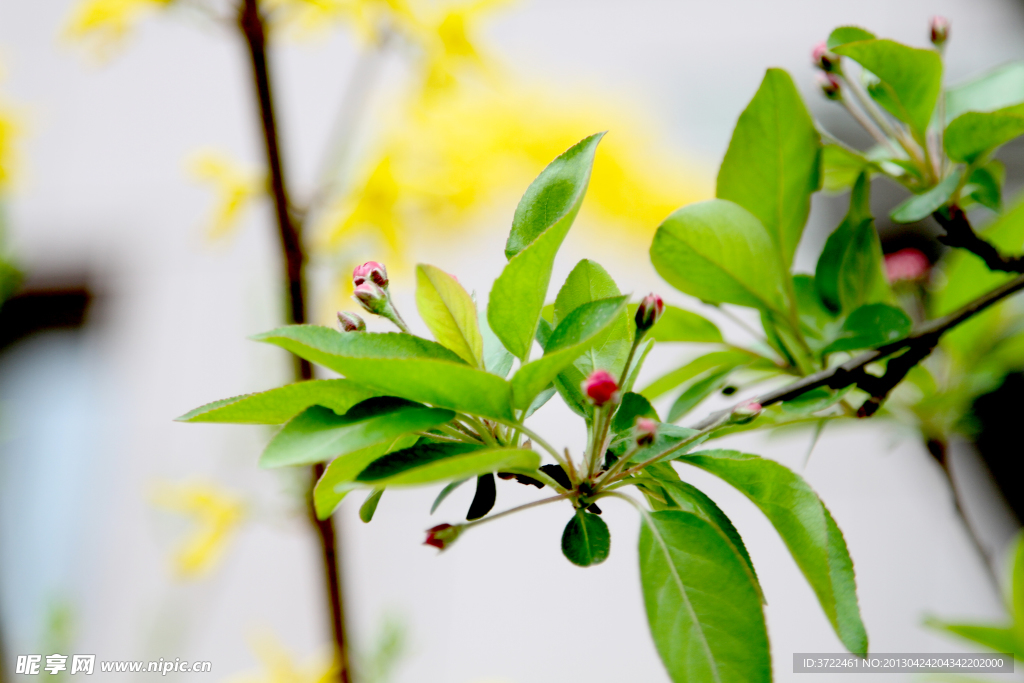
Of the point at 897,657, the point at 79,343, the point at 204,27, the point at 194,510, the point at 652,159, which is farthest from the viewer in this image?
the point at 79,343

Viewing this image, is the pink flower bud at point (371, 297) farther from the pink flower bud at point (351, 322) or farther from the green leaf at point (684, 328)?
the green leaf at point (684, 328)

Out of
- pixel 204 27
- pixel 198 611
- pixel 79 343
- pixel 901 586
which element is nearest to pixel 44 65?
pixel 79 343

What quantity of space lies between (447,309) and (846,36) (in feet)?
0.54

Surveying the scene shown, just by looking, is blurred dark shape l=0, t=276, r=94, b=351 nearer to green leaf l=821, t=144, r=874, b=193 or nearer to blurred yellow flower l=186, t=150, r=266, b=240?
blurred yellow flower l=186, t=150, r=266, b=240

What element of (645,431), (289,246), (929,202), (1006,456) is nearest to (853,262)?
(929,202)

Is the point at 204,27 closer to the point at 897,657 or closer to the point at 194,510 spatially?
the point at 194,510

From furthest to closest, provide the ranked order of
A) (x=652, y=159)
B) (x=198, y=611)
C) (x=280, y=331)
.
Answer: (x=198, y=611) → (x=652, y=159) → (x=280, y=331)

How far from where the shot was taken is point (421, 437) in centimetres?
21

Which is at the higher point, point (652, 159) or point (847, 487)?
point (652, 159)

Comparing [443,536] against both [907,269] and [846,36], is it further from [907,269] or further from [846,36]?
[907,269]

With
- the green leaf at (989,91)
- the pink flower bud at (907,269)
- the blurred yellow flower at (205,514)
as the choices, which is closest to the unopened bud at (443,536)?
the green leaf at (989,91)

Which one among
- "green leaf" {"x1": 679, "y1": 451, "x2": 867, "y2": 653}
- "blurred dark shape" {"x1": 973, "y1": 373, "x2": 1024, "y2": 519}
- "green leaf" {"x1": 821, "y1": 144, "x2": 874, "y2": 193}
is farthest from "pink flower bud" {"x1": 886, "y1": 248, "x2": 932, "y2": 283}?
"blurred dark shape" {"x1": 973, "y1": 373, "x2": 1024, "y2": 519}

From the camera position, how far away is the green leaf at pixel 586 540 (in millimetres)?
193

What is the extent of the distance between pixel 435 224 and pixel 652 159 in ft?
0.95
